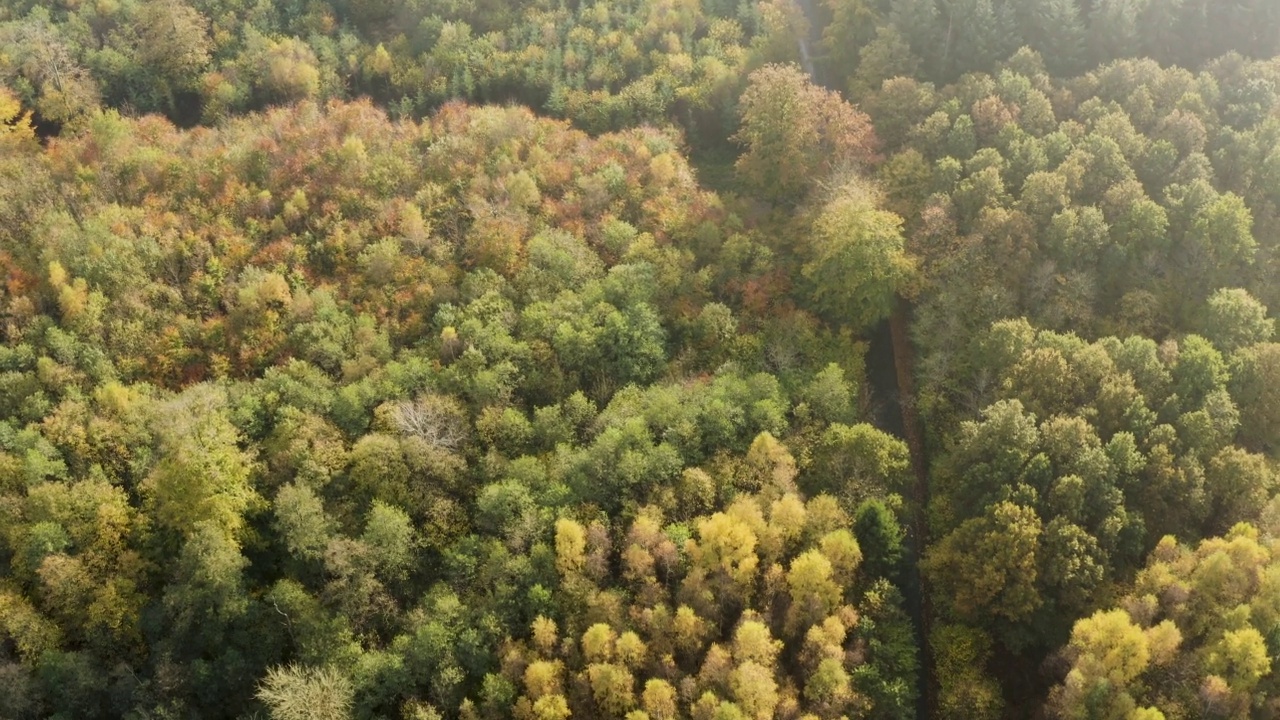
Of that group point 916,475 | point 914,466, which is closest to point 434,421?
point 916,475

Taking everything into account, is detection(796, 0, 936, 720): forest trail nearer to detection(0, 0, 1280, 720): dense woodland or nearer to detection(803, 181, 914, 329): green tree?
detection(0, 0, 1280, 720): dense woodland

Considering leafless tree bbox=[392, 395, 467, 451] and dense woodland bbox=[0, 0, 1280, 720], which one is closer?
dense woodland bbox=[0, 0, 1280, 720]

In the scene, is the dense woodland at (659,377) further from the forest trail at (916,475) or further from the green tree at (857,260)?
the green tree at (857,260)

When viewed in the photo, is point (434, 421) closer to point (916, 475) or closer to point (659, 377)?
point (659, 377)

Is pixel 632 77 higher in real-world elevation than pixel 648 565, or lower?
higher

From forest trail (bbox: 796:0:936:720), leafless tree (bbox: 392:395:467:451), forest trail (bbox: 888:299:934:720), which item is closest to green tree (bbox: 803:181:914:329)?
forest trail (bbox: 888:299:934:720)

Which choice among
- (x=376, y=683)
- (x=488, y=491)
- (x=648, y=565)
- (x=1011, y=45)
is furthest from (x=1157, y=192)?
(x=376, y=683)

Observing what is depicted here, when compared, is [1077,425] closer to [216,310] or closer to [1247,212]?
[1247,212]

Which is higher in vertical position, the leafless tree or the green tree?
the green tree

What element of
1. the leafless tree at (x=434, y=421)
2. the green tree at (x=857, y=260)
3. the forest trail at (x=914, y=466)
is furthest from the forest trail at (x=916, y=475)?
the leafless tree at (x=434, y=421)
